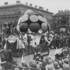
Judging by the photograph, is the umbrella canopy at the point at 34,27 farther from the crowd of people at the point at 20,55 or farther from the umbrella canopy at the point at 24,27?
the umbrella canopy at the point at 24,27

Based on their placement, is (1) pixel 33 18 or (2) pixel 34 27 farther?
(1) pixel 33 18

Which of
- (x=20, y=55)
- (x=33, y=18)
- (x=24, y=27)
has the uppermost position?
(x=33, y=18)

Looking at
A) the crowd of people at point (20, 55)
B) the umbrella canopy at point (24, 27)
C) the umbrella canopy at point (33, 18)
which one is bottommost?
the crowd of people at point (20, 55)

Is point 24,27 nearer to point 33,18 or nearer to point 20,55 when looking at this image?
point 33,18

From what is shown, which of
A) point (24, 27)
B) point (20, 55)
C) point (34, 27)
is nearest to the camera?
point (34, 27)

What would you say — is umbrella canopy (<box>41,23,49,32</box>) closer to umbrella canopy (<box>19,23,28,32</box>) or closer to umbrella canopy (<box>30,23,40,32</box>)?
umbrella canopy (<box>30,23,40,32</box>)

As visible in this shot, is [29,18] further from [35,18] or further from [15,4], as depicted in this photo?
[15,4]

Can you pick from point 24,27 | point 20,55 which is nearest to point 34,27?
point 24,27

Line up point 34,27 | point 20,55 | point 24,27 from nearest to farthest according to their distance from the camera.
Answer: point 34,27
point 24,27
point 20,55

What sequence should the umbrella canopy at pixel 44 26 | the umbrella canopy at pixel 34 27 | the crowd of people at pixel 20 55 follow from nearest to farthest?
the crowd of people at pixel 20 55 → the umbrella canopy at pixel 34 27 → the umbrella canopy at pixel 44 26

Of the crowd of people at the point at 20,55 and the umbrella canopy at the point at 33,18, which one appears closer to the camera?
the crowd of people at the point at 20,55

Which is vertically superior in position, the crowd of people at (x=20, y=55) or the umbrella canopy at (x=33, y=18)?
the umbrella canopy at (x=33, y=18)

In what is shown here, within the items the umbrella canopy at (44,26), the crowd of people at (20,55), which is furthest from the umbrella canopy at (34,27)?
the umbrella canopy at (44,26)

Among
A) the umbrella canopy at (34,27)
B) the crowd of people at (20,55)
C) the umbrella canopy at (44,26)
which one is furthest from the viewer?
the umbrella canopy at (44,26)
